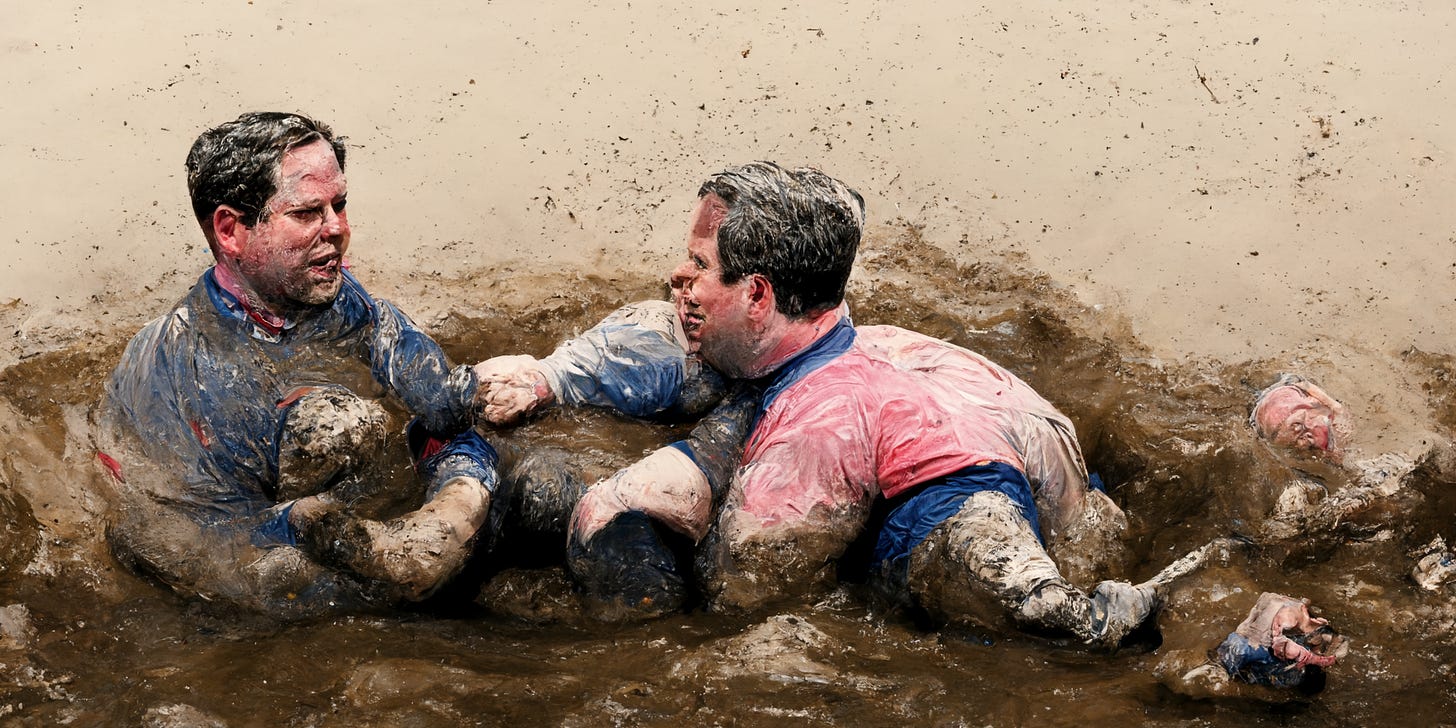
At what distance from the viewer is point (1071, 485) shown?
5.68 metres

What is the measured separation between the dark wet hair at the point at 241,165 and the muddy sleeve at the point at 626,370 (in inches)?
46.8

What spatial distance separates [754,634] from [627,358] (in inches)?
53.3

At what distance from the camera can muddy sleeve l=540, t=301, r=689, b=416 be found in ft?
19.6

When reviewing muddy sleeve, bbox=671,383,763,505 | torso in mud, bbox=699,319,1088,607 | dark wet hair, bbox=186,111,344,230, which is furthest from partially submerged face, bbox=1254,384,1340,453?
dark wet hair, bbox=186,111,344,230

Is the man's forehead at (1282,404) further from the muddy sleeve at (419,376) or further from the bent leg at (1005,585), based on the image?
the muddy sleeve at (419,376)

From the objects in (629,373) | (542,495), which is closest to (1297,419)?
(629,373)

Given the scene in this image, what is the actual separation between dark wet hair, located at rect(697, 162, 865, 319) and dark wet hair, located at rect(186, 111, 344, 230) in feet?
4.56

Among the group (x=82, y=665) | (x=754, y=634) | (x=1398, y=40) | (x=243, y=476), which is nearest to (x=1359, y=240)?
(x=1398, y=40)

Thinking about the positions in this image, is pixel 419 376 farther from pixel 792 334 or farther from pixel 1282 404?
pixel 1282 404

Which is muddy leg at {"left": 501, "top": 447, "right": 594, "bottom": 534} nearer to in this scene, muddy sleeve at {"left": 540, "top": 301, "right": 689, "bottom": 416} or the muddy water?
the muddy water

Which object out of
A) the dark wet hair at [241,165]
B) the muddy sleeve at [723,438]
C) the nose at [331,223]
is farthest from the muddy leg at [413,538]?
the dark wet hair at [241,165]

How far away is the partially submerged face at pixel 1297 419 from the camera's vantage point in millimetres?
6316

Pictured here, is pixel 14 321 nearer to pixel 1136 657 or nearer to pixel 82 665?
pixel 82 665

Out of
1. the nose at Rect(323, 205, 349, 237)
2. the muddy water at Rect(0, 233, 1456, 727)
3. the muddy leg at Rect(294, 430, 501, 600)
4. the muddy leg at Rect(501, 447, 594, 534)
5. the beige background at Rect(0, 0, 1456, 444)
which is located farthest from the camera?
the beige background at Rect(0, 0, 1456, 444)
